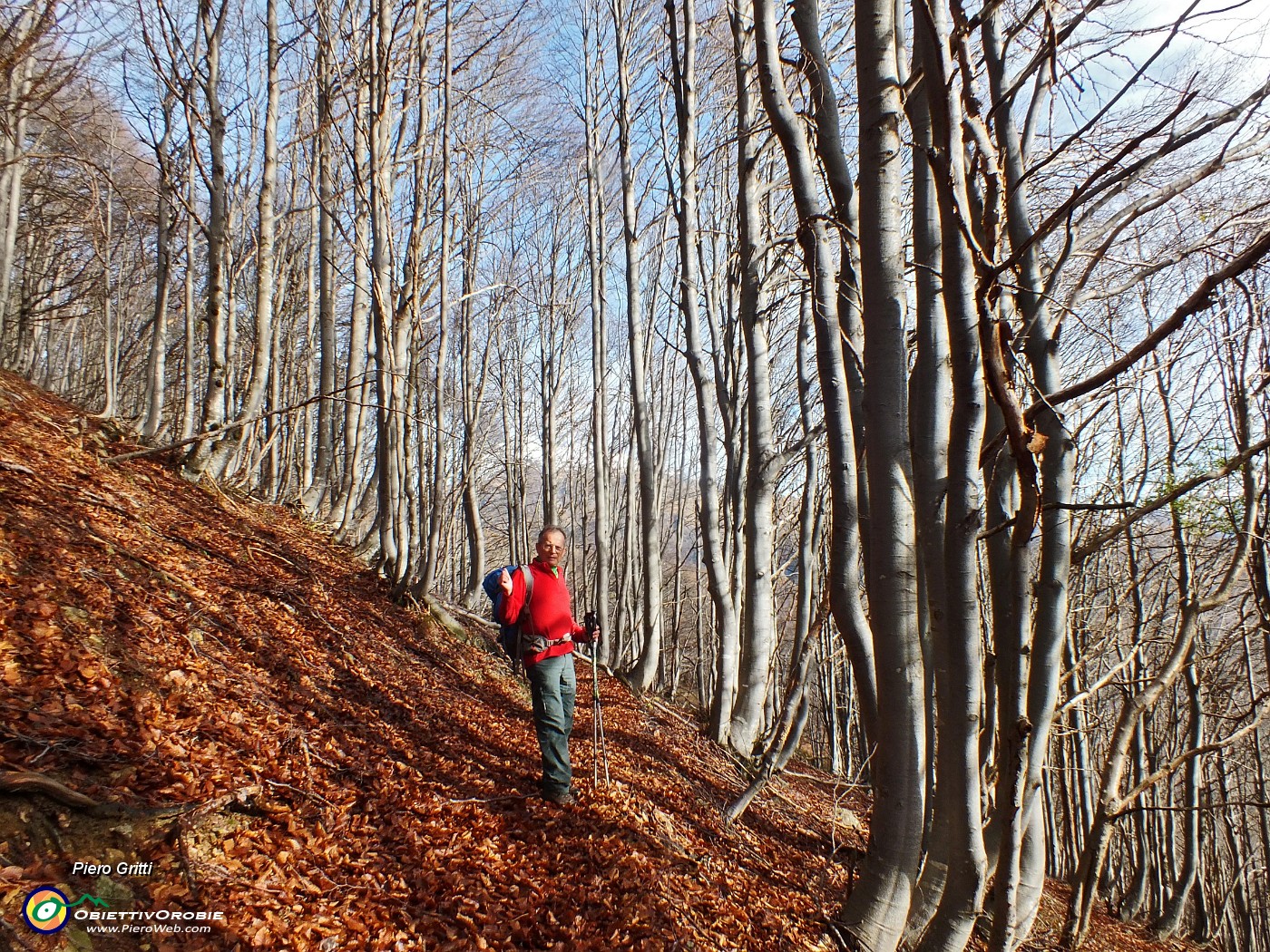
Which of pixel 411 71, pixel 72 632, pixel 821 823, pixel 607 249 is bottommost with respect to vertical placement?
pixel 821 823

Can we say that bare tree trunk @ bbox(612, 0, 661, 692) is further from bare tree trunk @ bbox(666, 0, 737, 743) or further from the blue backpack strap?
the blue backpack strap

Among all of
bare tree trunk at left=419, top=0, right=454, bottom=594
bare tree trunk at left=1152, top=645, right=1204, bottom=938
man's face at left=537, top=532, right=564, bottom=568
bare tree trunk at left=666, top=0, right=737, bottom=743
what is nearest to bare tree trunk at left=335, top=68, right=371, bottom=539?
bare tree trunk at left=419, top=0, right=454, bottom=594

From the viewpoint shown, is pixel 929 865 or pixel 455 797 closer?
pixel 929 865

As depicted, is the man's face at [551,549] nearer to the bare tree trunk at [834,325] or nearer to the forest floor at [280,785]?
the forest floor at [280,785]

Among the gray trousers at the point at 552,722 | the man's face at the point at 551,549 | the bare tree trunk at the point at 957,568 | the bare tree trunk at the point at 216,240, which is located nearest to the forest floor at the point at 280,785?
the gray trousers at the point at 552,722

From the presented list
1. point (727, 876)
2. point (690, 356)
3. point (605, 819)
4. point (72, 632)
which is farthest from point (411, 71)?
point (727, 876)

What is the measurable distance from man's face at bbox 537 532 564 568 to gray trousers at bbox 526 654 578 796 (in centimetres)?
68

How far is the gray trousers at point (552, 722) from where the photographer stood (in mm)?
4512

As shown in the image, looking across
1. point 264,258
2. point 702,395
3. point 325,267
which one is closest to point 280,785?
point 702,395

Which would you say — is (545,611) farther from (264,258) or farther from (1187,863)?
(1187,863)

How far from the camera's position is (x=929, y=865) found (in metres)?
3.38

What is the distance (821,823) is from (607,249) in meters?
11.3

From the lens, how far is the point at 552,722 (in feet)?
14.8

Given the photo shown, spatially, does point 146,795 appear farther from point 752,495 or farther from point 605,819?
point 752,495
